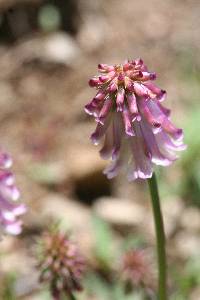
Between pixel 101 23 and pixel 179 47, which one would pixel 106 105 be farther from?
pixel 101 23

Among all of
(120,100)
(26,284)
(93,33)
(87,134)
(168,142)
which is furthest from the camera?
(93,33)

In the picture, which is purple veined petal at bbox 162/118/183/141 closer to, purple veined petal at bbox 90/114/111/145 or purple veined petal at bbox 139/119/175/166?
purple veined petal at bbox 139/119/175/166

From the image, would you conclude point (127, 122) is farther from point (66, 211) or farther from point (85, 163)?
point (85, 163)

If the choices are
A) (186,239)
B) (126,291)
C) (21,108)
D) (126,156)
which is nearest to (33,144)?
(21,108)

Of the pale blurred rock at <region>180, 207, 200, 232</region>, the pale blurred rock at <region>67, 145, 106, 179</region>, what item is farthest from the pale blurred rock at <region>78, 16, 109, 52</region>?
the pale blurred rock at <region>180, 207, 200, 232</region>

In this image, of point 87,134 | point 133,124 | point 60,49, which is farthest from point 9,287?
point 60,49

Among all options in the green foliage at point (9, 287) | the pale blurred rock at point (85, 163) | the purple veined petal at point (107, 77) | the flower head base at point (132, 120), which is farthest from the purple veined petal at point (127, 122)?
the pale blurred rock at point (85, 163)
